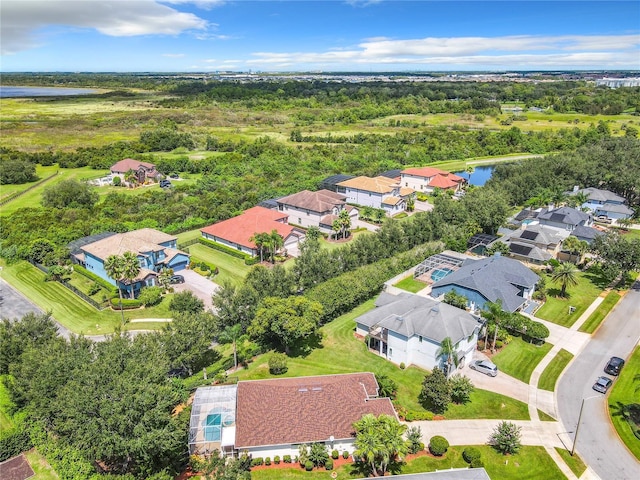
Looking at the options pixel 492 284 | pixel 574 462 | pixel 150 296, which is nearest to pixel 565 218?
pixel 492 284

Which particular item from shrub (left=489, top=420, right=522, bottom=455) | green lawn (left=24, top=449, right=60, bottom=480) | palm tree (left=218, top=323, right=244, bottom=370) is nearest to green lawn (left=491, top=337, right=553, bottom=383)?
shrub (left=489, top=420, right=522, bottom=455)

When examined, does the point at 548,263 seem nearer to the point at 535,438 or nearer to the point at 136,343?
the point at 535,438

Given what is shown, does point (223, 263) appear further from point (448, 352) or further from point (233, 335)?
point (448, 352)

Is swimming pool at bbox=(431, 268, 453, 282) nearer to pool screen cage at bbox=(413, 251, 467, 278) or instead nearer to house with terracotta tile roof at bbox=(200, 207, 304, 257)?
pool screen cage at bbox=(413, 251, 467, 278)

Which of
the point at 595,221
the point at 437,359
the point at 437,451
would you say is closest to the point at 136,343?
the point at 437,451

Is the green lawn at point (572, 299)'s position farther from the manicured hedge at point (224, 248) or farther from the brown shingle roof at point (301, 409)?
the manicured hedge at point (224, 248)
